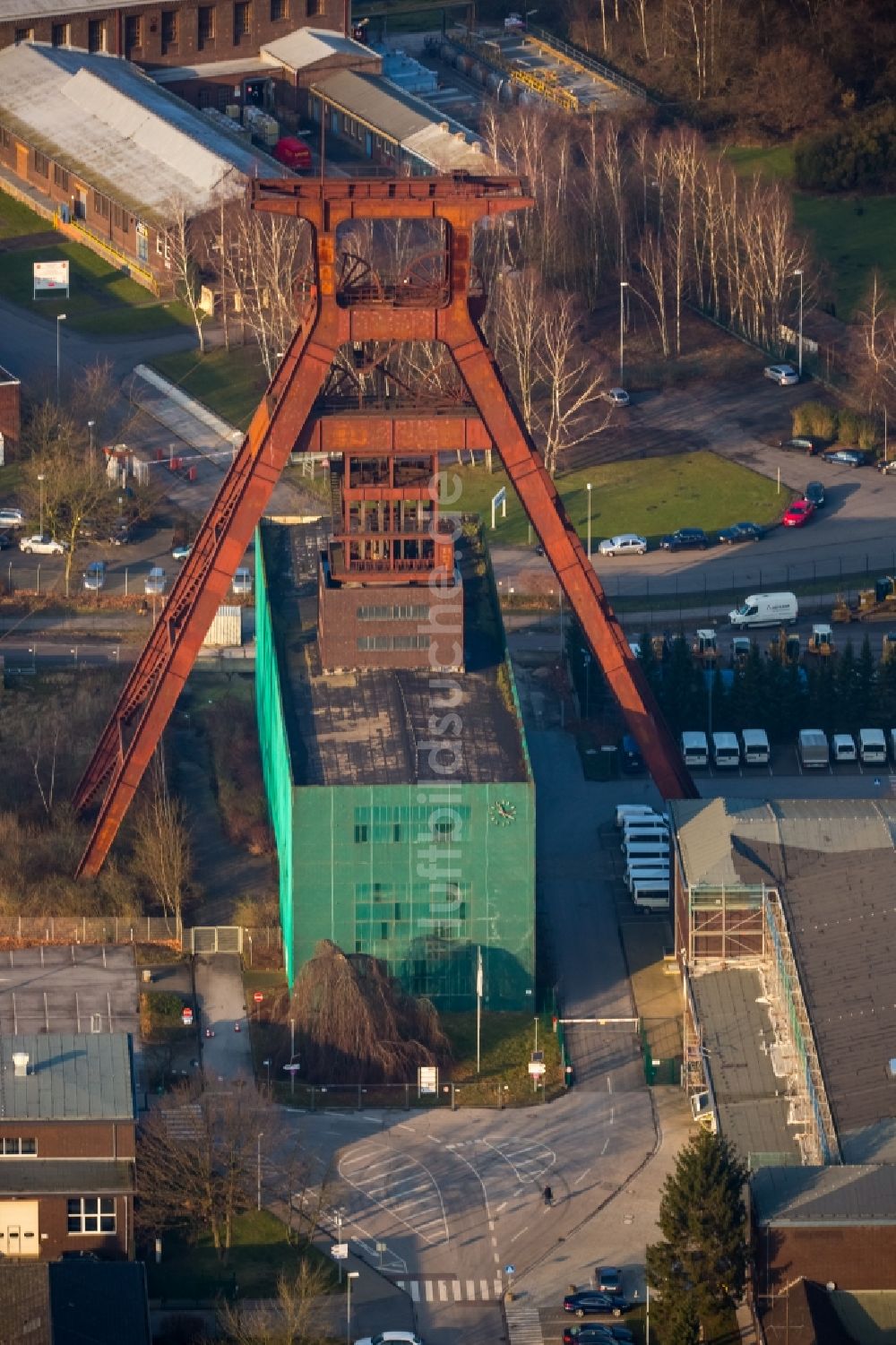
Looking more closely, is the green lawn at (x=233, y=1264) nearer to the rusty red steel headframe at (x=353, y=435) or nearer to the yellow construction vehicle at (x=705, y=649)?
the rusty red steel headframe at (x=353, y=435)

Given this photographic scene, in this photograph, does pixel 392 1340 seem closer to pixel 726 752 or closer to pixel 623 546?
pixel 726 752

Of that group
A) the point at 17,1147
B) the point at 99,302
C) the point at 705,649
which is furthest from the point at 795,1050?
the point at 99,302

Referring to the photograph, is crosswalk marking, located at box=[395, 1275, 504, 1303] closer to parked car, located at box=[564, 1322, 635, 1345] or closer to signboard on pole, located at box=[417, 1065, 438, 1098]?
parked car, located at box=[564, 1322, 635, 1345]

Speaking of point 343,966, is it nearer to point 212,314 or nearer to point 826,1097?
point 826,1097

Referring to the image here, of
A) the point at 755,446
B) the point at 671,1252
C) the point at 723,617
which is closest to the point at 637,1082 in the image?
the point at 671,1252

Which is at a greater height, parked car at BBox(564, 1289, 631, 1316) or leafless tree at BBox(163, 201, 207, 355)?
leafless tree at BBox(163, 201, 207, 355)

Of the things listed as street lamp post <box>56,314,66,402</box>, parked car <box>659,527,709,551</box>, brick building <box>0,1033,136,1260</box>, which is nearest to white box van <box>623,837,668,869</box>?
brick building <box>0,1033,136,1260</box>

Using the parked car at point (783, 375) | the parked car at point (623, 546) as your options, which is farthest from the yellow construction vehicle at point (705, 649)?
the parked car at point (783, 375)
